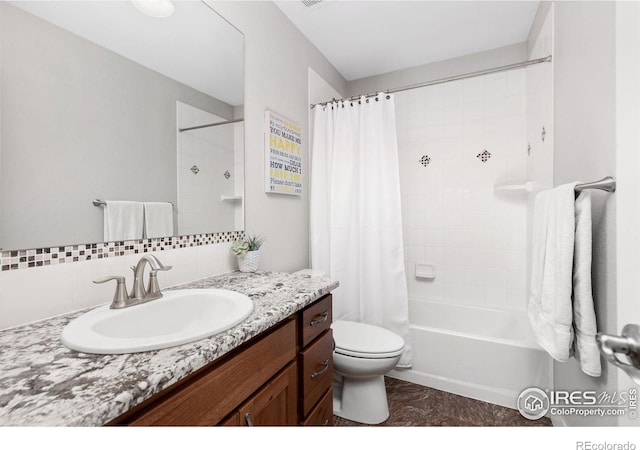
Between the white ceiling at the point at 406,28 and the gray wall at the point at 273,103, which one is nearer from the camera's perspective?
the gray wall at the point at 273,103

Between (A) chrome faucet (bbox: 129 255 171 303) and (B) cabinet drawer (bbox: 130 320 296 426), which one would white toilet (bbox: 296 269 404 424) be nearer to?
(B) cabinet drawer (bbox: 130 320 296 426)

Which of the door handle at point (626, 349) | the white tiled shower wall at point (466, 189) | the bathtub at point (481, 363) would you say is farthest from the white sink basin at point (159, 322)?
the white tiled shower wall at point (466, 189)

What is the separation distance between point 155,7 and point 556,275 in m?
1.82

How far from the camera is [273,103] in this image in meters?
1.79

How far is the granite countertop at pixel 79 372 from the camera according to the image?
0.45m

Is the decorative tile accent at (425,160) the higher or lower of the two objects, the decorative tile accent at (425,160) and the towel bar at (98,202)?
the higher

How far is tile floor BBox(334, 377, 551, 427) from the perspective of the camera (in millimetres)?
1613

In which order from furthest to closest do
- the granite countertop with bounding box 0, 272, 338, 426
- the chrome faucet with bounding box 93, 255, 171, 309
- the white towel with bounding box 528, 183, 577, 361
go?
the white towel with bounding box 528, 183, 577, 361 → the chrome faucet with bounding box 93, 255, 171, 309 → the granite countertop with bounding box 0, 272, 338, 426

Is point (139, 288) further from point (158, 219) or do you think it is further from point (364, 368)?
point (364, 368)

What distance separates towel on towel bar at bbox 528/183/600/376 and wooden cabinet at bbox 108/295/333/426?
0.83 meters

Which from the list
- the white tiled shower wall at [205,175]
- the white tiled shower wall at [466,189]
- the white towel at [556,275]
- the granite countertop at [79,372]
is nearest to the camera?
the granite countertop at [79,372]

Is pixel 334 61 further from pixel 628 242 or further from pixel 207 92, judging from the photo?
pixel 628 242

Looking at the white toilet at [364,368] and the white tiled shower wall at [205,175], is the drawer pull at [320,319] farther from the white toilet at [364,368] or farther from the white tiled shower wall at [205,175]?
the white tiled shower wall at [205,175]

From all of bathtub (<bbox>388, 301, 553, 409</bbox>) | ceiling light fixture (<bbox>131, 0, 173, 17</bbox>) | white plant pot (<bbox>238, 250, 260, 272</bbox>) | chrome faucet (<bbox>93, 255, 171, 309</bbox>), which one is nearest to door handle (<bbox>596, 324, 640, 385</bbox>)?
chrome faucet (<bbox>93, 255, 171, 309</bbox>)
